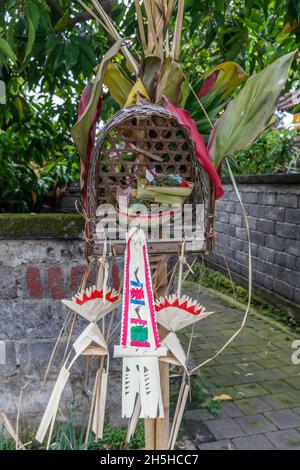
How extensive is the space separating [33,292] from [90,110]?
3.97 ft

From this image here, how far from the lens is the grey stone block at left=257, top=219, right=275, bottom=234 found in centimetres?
439

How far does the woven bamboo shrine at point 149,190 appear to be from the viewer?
1196mm

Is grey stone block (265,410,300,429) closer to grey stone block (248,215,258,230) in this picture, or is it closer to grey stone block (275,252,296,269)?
grey stone block (275,252,296,269)

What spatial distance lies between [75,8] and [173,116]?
1734 mm

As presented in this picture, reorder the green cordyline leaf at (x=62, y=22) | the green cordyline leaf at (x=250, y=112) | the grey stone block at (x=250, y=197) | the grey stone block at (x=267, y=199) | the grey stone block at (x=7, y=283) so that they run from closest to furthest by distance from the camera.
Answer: the green cordyline leaf at (x=250, y=112), the green cordyline leaf at (x=62, y=22), the grey stone block at (x=7, y=283), the grey stone block at (x=267, y=199), the grey stone block at (x=250, y=197)

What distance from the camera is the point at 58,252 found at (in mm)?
2129

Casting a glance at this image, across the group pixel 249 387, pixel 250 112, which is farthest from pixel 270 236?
pixel 250 112

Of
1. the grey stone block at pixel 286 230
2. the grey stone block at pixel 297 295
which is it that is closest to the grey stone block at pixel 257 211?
the grey stone block at pixel 286 230

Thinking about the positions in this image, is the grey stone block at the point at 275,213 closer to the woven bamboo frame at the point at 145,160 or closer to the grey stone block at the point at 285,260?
the grey stone block at the point at 285,260

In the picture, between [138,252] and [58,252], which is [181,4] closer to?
[138,252]

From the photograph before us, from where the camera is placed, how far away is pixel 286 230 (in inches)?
163

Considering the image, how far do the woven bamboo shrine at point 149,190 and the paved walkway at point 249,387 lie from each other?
1.10m

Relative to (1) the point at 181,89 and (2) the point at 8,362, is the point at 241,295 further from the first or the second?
(1) the point at 181,89
